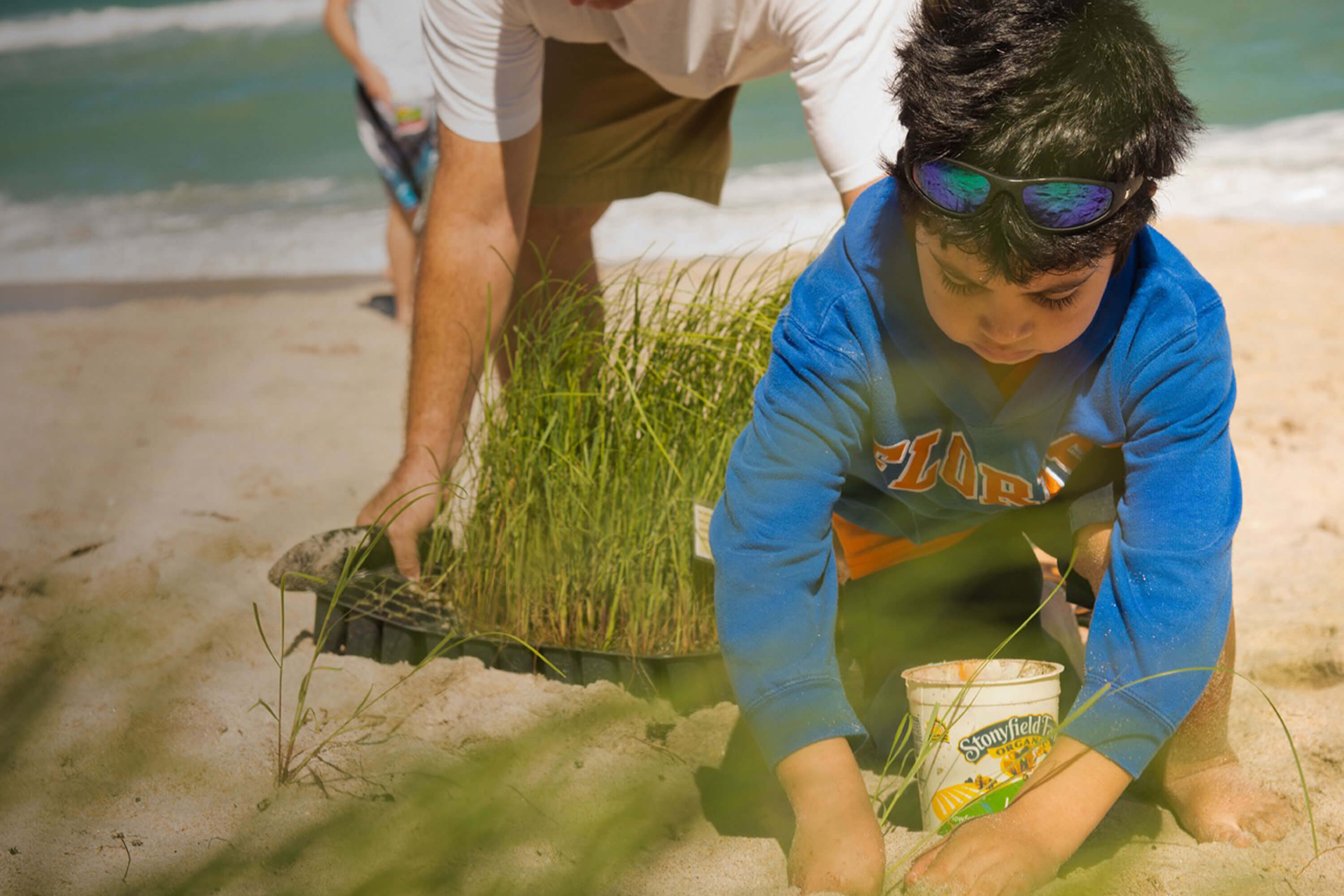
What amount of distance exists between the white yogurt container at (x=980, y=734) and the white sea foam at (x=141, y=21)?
16685 mm

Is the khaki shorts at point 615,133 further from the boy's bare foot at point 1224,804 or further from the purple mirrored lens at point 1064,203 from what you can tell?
the boy's bare foot at point 1224,804

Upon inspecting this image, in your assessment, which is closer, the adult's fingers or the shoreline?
the adult's fingers

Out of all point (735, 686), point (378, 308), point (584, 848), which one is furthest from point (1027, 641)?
point (378, 308)

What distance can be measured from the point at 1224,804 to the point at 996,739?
0.40 m

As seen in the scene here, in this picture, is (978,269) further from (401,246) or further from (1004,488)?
(401,246)

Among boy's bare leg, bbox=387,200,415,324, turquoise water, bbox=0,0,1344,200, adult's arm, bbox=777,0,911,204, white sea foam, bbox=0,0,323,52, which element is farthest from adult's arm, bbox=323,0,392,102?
white sea foam, bbox=0,0,323,52

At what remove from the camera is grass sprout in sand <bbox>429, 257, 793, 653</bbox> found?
2.11 meters

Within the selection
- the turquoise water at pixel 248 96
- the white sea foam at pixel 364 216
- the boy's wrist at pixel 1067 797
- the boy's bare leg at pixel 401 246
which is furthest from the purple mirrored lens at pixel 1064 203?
the turquoise water at pixel 248 96

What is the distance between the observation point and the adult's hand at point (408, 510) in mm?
2232

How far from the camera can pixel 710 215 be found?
7625 mm

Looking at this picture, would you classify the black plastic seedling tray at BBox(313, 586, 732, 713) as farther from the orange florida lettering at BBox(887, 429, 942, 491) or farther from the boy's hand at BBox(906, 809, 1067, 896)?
the boy's hand at BBox(906, 809, 1067, 896)

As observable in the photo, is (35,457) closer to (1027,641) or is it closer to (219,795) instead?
(219,795)

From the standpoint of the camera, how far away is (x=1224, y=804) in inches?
64.6

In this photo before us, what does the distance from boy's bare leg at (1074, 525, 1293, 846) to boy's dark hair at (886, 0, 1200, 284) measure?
0.53 meters
